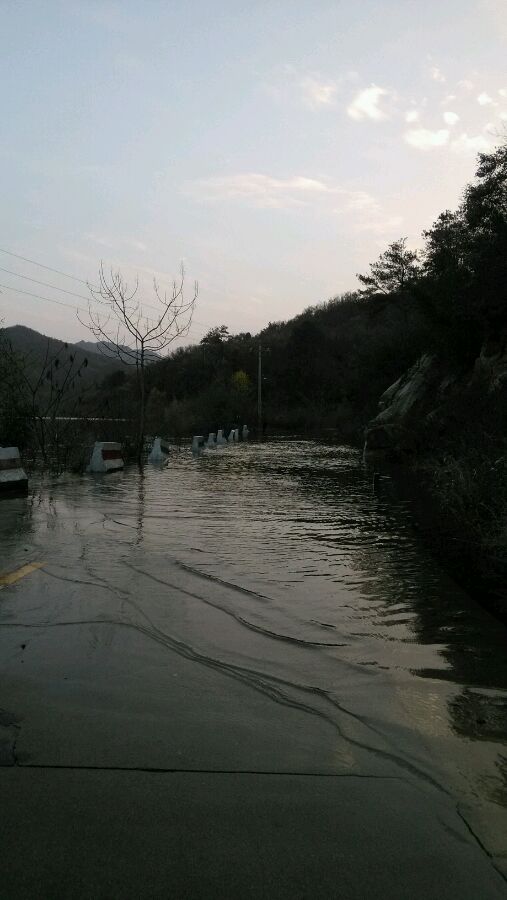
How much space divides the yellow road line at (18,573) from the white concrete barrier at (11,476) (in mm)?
6475

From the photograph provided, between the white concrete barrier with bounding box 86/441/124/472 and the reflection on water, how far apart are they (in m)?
3.65

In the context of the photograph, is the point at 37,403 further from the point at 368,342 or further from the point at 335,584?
the point at 368,342

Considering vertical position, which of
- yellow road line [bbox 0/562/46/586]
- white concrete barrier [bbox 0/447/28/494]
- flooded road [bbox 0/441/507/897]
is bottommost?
flooded road [bbox 0/441/507/897]

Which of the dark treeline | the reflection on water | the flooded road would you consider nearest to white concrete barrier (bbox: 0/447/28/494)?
the reflection on water

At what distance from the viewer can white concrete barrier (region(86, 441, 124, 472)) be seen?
18.8 meters

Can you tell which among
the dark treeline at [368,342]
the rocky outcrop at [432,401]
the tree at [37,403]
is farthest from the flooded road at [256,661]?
the dark treeline at [368,342]

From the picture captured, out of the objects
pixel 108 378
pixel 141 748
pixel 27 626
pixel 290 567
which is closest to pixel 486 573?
pixel 290 567

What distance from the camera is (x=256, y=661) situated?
190 inches

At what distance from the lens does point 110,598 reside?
6.20m

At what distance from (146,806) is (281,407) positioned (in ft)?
276

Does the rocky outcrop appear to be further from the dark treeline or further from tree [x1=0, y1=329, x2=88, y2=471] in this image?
tree [x1=0, y1=329, x2=88, y2=471]

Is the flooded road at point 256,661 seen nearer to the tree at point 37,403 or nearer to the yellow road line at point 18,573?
the yellow road line at point 18,573

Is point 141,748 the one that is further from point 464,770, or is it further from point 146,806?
point 464,770

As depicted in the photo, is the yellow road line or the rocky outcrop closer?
the yellow road line
